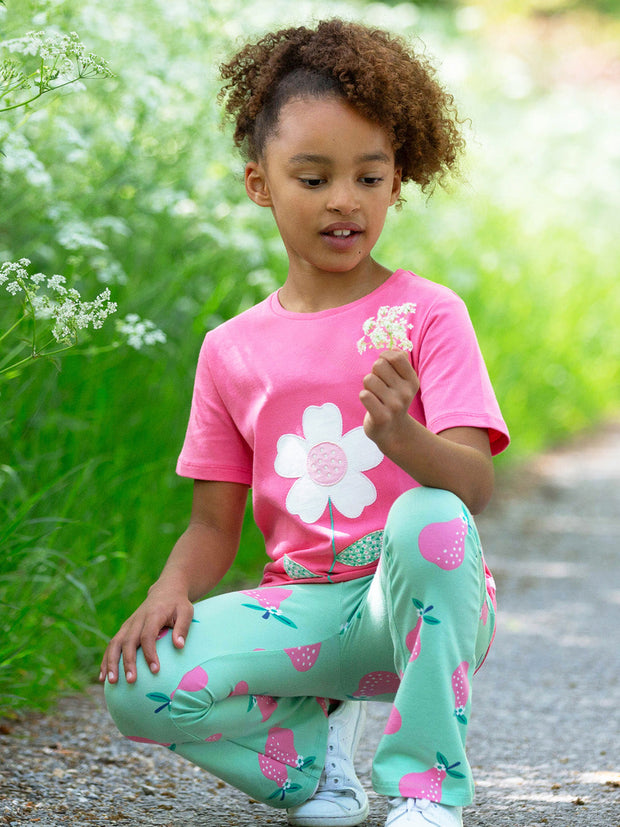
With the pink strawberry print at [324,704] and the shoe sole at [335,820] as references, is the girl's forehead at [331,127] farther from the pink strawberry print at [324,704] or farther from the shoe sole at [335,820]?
the shoe sole at [335,820]

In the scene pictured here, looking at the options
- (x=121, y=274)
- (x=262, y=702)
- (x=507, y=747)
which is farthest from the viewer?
(x=121, y=274)

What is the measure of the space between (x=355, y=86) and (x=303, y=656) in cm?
80

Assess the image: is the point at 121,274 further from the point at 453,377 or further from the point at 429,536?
the point at 429,536

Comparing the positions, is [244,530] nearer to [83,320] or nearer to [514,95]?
[83,320]

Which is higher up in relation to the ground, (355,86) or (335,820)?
(355,86)

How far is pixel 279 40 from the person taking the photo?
181cm

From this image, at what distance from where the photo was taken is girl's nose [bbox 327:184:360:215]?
1624 mm

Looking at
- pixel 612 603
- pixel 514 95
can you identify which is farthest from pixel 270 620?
pixel 514 95

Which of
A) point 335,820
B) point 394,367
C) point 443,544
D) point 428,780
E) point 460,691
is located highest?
point 394,367

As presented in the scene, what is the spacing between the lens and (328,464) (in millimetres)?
1665

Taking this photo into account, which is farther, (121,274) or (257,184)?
(121,274)

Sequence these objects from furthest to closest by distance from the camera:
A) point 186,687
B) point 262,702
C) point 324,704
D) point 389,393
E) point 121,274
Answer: point 121,274
point 324,704
point 262,702
point 186,687
point 389,393

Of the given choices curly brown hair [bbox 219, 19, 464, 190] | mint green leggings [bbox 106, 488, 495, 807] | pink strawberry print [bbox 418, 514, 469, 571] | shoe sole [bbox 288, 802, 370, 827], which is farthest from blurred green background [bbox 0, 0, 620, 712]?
pink strawberry print [bbox 418, 514, 469, 571]

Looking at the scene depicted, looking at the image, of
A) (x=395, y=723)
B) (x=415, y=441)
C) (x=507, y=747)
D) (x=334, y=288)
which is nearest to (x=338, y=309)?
(x=334, y=288)
